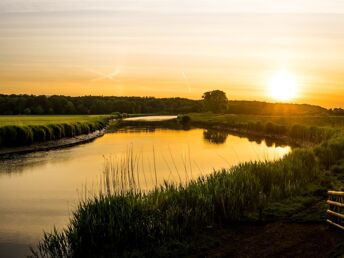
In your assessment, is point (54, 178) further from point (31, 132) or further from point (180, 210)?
point (31, 132)

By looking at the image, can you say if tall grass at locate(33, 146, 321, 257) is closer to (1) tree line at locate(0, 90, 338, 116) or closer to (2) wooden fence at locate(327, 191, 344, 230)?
(2) wooden fence at locate(327, 191, 344, 230)

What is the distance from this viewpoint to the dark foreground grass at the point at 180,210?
13.1 m

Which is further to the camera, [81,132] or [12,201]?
[81,132]

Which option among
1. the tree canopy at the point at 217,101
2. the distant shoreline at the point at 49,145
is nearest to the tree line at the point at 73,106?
the tree canopy at the point at 217,101

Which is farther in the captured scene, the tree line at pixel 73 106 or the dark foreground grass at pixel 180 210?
the tree line at pixel 73 106

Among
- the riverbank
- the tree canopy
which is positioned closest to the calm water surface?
the riverbank

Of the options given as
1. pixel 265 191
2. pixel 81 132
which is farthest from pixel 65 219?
pixel 81 132

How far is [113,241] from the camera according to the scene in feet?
42.7

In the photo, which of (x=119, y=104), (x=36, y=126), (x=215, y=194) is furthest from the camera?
(x=119, y=104)

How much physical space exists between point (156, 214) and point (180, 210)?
2.45 ft

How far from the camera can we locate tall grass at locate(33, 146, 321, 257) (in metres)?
13.0

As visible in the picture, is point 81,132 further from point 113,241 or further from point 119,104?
point 119,104

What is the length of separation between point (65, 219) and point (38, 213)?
1.82 m

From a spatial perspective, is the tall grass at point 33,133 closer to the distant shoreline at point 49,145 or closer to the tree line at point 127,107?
the distant shoreline at point 49,145
